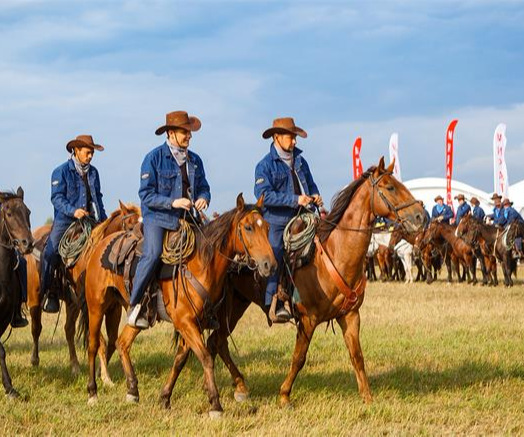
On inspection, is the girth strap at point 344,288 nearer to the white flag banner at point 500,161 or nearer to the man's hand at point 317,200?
the man's hand at point 317,200

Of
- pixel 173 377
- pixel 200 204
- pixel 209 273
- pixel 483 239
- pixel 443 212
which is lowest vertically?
pixel 173 377

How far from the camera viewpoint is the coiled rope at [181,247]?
7.95 m

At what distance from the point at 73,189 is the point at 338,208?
3.67 metres

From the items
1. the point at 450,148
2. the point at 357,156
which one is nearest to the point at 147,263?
the point at 450,148

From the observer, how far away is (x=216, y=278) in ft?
26.0

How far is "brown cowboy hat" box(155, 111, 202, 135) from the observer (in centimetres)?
830

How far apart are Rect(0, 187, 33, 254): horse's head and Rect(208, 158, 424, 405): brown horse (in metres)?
2.63

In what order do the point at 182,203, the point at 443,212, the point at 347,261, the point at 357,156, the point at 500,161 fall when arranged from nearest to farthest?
1. the point at 182,203
2. the point at 347,261
3. the point at 443,212
4. the point at 500,161
5. the point at 357,156

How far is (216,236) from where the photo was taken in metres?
7.80

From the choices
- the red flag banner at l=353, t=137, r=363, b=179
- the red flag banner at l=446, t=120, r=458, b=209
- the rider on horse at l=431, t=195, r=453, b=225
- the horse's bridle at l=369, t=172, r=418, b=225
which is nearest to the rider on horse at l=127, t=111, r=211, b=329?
the horse's bridle at l=369, t=172, r=418, b=225

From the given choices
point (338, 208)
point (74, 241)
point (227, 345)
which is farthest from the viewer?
point (74, 241)

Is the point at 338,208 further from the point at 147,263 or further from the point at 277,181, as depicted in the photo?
the point at 147,263

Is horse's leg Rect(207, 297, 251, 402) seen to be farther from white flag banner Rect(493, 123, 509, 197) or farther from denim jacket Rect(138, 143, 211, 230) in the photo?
white flag banner Rect(493, 123, 509, 197)

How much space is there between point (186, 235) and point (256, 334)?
240 inches
